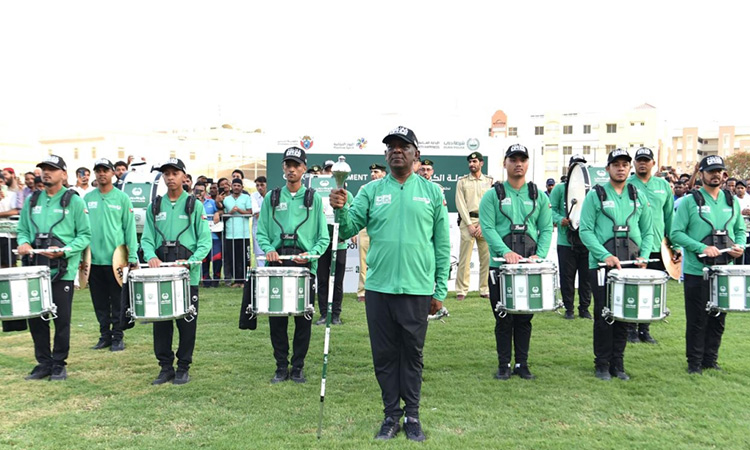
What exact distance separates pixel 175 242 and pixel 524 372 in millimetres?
4003

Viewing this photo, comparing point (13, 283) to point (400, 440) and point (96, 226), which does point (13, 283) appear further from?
point (400, 440)

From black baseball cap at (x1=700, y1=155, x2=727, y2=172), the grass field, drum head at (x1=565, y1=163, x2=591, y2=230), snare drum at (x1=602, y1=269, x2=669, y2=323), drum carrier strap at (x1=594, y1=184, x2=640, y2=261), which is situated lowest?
the grass field

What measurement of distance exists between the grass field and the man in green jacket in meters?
0.41

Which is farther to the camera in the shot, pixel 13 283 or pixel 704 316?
pixel 704 316

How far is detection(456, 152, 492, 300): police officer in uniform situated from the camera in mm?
11156

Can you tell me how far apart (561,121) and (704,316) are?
79.9 metres

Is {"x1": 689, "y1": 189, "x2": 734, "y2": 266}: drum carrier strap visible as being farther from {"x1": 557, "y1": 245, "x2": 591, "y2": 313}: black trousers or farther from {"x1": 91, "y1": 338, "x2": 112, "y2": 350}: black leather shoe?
{"x1": 91, "y1": 338, "x2": 112, "y2": 350}: black leather shoe

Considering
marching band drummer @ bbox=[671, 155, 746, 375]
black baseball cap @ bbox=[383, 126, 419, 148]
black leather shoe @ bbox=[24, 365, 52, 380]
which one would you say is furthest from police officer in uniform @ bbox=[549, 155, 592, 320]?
black leather shoe @ bbox=[24, 365, 52, 380]

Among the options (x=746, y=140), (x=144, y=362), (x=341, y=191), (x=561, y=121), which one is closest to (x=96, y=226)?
(x=144, y=362)

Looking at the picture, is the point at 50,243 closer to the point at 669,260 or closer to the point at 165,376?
the point at 165,376

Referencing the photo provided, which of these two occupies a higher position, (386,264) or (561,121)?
(561,121)

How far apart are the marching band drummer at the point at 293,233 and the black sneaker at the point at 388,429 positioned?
179 centimetres

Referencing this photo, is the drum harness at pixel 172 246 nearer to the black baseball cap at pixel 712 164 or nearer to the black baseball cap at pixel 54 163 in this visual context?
the black baseball cap at pixel 54 163

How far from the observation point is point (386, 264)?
5.08 m
